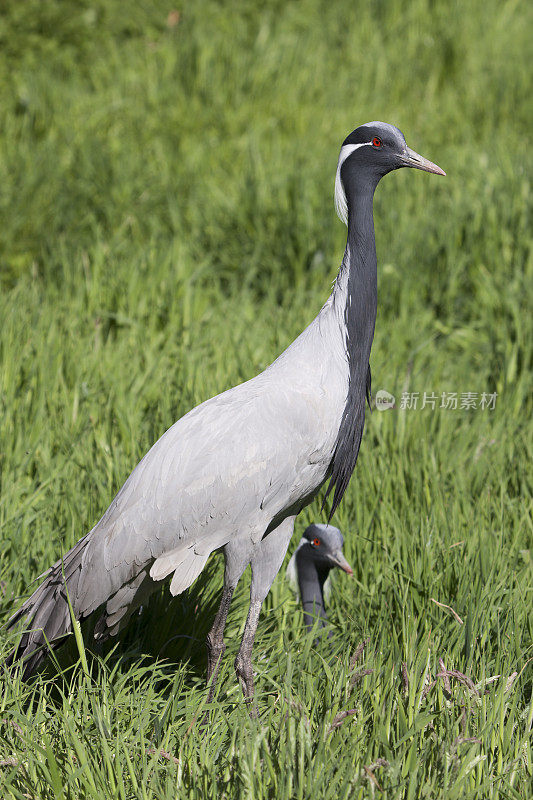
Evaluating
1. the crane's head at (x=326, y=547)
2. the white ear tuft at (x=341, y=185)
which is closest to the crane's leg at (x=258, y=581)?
the crane's head at (x=326, y=547)

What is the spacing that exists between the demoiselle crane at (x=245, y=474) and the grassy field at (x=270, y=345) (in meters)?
0.18

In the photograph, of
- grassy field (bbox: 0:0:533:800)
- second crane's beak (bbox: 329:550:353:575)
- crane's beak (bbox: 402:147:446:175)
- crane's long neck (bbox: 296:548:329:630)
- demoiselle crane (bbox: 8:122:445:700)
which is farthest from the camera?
crane's long neck (bbox: 296:548:329:630)

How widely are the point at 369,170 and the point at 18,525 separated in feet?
5.48

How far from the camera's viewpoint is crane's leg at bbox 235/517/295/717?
2615 millimetres

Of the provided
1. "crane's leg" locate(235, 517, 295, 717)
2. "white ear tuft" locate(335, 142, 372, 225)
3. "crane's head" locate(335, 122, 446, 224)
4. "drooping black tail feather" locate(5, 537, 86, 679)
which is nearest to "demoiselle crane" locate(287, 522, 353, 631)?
"crane's leg" locate(235, 517, 295, 717)

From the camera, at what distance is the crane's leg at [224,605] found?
2.57 meters

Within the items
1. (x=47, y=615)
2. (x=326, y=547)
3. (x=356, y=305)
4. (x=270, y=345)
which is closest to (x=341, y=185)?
(x=356, y=305)

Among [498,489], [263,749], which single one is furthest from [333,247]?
[263,749]

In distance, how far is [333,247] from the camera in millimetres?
5266

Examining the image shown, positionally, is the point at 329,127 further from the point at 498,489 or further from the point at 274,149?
the point at 498,489

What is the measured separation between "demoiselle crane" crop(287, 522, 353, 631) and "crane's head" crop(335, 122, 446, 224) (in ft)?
3.86

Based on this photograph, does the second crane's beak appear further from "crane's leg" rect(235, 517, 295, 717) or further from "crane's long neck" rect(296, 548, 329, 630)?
"crane's leg" rect(235, 517, 295, 717)

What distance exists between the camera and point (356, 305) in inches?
104

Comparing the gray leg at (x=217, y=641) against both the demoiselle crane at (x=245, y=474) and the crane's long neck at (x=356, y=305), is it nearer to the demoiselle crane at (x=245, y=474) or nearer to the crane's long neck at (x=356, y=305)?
the demoiselle crane at (x=245, y=474)
